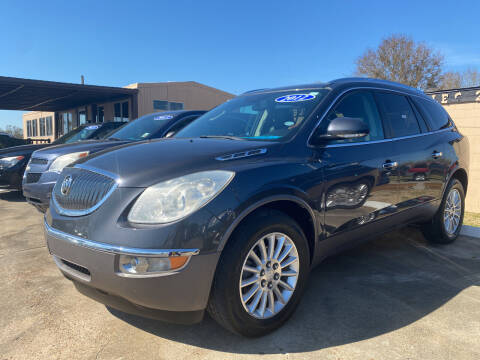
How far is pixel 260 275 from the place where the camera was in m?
2.20

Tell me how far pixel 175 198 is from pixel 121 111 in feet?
73.8

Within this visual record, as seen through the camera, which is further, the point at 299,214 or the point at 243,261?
the point at 299,214

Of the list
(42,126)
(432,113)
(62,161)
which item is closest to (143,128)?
(62,161)

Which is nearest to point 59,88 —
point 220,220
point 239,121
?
point 239,121

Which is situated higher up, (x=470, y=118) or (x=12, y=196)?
(x=470, y=118)

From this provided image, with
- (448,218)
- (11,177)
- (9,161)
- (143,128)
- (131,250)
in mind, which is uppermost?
(143,128)

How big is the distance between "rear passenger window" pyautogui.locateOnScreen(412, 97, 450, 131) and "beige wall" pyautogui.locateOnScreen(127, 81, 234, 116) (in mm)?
18532

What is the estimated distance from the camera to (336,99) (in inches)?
115

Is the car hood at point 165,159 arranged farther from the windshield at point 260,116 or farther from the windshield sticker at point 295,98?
the windshield sticker at point 295,98

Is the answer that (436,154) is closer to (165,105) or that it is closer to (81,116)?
(165,105)

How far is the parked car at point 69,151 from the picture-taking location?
4.66 metres

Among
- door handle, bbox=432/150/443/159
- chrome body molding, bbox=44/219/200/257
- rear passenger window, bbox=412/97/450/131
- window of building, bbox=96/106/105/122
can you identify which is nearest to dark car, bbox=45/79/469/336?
chrome body molding, bbox=44/219/200/257

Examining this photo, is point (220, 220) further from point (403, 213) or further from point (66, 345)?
point (403, 213)

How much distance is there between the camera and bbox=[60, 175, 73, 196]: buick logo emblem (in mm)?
2362
